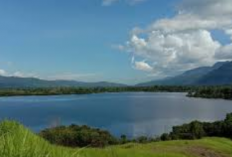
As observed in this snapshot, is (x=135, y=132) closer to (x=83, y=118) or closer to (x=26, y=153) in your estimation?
(x=83, y=118)

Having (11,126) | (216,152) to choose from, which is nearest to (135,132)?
(216,152)

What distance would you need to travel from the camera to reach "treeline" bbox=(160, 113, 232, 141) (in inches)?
2266

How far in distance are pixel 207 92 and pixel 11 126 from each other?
6968 inches

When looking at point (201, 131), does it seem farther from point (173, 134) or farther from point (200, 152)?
point (200, 152)

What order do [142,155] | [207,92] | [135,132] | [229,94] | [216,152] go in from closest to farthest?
1. [142,155]
2. [216,152]
3. [135,132]
4. [229,94]
5. [207,92]

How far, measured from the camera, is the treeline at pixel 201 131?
57.6 metres

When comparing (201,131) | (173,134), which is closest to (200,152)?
(173,134)

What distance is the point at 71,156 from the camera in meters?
4.16

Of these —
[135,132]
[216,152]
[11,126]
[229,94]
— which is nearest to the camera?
[11,126]

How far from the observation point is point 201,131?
193ft

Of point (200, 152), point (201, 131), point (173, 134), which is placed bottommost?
point (173, 134)

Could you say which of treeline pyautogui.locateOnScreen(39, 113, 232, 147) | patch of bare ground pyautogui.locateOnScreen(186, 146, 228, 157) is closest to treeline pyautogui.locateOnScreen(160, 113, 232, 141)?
treeline pyautogui.locateOnScreen(39, 113, 232, 147)

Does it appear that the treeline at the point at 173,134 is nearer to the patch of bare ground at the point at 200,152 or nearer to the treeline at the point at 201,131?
the treeline at the point at 201,131

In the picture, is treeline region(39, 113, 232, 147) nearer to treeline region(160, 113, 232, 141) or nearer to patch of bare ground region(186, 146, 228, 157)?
treeline region(160, 113, 232, 141)
